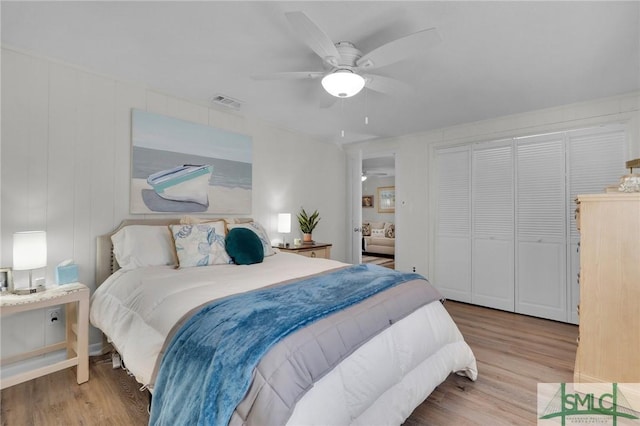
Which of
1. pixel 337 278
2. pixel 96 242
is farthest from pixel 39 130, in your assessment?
pixel 337 278

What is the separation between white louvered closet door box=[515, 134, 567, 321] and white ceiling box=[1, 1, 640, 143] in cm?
63

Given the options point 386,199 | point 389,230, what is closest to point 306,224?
point 389,230

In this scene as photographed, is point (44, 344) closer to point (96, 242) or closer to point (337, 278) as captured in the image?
point (96, 242)

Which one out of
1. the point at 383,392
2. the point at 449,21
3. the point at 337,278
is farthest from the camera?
the point at 337,278

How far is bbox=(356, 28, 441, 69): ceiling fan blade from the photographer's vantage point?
5.32 ft

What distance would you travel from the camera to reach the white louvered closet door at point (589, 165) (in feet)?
10.4

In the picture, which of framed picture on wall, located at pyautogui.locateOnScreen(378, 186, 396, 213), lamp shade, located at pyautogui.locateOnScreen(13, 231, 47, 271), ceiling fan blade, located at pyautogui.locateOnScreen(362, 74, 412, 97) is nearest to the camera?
lamp shade, located at pyautogui.locateOnScreen(13, 231, 47, 271)

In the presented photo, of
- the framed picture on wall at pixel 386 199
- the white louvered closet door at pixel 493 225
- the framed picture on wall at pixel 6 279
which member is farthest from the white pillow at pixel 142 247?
the framed picture on wall at pixel 386 199

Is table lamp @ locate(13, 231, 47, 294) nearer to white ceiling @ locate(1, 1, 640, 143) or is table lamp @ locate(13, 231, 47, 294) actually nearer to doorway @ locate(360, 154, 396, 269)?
white ceiling @ locate(1, 1, 640, 143)

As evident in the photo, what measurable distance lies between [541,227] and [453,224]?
1.00 meters

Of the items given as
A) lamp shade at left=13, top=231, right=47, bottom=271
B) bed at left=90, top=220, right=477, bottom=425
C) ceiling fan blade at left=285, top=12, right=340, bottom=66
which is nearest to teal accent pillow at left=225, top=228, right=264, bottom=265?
bed at left=90, top=220, right=477, bottom=425

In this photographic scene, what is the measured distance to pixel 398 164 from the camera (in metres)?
4.77

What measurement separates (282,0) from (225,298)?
1.73 meters

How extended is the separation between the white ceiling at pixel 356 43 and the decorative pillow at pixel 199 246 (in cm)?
138
